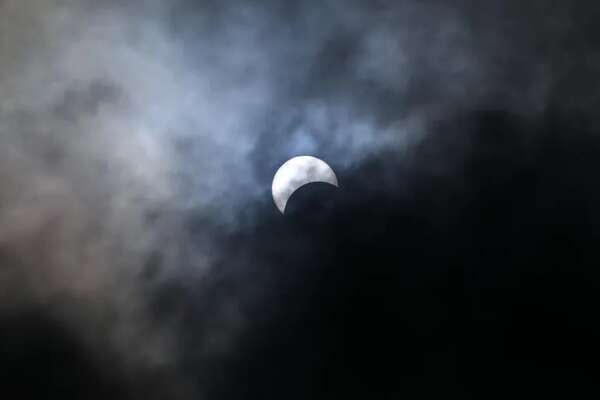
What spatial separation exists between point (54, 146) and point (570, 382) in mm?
12539

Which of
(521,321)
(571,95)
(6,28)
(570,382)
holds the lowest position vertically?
(570,382)

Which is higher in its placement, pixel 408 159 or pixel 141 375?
pixel 408 159

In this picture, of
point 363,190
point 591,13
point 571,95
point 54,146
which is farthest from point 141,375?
point 591,13

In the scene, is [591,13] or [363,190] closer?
[591,13]

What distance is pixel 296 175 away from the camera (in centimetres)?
1370

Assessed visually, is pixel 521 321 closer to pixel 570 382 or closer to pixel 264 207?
pixel 570 382

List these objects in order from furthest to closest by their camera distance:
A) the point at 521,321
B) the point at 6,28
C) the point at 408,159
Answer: the point at 408,159 < the point at 521,321 < the point at 6,28

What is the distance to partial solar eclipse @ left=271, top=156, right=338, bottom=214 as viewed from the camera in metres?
13.6

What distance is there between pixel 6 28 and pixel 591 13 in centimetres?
1274

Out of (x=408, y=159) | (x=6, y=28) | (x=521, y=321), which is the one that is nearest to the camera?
(x=6, y=28)

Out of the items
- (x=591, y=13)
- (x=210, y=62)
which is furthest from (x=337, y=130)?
(x=591, y=13)

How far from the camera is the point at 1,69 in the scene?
40.1 feet

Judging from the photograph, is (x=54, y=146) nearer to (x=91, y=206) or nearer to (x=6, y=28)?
(x=91, y=206)

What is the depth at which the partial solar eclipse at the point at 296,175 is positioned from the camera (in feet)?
44.6
